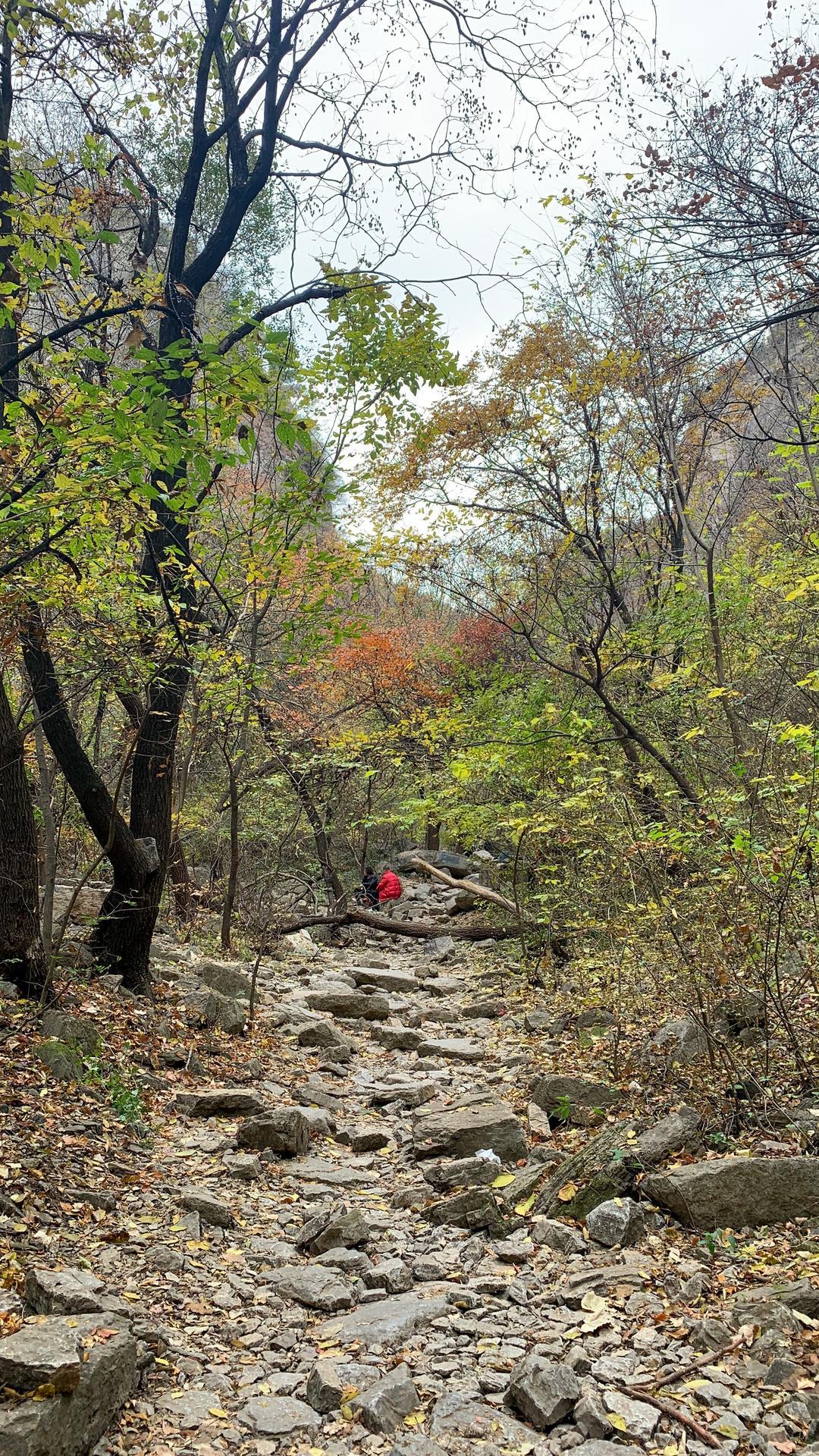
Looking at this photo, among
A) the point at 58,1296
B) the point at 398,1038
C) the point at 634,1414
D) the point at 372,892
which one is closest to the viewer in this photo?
the point at 634,1414

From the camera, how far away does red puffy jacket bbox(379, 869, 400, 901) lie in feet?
52.5

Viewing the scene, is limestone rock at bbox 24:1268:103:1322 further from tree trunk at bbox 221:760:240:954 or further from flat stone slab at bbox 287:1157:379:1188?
tree trunk at bbox 221:760:240:954

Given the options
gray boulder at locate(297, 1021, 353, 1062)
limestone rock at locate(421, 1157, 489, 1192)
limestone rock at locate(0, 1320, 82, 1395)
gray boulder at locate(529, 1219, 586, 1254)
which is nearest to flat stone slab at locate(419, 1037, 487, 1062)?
gray boulder at locate(297, 1021, 353, 1062)

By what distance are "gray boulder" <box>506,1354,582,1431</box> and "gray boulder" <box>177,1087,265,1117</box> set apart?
320 centimetres

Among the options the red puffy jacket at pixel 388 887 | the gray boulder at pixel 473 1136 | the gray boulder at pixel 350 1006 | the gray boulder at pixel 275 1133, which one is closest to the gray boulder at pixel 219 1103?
the gray boulder at pixel 275 1133

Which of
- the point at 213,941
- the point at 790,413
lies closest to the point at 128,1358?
the point at 213,941

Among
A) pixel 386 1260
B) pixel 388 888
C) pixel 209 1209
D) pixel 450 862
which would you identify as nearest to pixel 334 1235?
pixel 386 1260

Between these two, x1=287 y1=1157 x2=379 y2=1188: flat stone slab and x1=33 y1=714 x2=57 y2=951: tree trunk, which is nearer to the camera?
x1=287 y1=1157 x2=379 y2=1188: flat stone slab

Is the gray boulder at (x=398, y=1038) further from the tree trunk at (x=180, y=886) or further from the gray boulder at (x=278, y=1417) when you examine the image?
the gray boulder at (x=278, y=1417)

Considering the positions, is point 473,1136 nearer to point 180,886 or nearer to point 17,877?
point 17,877

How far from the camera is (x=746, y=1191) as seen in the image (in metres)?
3.69

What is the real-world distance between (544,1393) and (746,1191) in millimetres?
1326

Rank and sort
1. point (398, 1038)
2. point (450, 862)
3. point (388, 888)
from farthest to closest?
1. point (450, 862)
2. point (388, 888)
3. point (398, 1038)

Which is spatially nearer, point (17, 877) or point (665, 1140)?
point (665, 1140)
